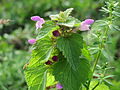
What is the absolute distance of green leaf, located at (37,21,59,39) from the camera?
1627 mm

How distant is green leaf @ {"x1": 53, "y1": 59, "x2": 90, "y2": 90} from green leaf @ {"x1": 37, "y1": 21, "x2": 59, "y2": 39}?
0.18 metres

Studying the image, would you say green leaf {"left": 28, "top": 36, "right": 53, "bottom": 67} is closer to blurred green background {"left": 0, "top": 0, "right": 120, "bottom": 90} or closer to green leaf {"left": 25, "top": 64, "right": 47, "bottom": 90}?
green leaf {"left": 25, "top": 64, "right": 47, "bottom": 90}

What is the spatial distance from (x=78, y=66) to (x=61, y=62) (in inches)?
3.6

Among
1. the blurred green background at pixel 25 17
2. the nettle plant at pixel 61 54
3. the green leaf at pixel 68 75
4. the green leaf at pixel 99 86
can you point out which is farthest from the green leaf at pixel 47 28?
the blurred green background at pixel 25 17

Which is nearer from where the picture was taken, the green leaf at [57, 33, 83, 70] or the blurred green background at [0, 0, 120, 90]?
the green leaf at [57, 33, 83, 70]

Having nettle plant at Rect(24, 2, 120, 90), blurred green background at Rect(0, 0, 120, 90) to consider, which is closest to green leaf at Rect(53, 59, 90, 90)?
nettle plant at Rect(24, 2, 120, 90)

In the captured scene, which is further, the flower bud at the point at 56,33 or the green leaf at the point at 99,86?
the green leaf at the point at 99,86

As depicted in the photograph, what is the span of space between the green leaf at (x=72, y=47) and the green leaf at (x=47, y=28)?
61mm

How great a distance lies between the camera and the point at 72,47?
5.37 feet

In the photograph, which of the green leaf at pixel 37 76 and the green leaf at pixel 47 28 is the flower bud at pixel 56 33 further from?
the green leaf at pixel 37 76

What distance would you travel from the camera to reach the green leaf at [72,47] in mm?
1602

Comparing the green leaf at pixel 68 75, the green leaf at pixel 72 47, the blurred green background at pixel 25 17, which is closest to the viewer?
the green leaf at pixel 72 47

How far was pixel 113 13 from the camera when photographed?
72.0 inches

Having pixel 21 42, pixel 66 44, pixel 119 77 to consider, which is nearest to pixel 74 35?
pixel 66 44
